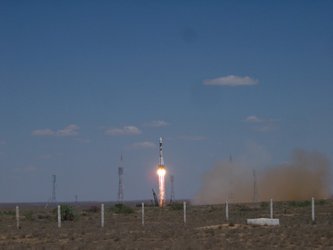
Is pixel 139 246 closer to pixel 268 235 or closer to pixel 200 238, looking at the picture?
pixel 200 238

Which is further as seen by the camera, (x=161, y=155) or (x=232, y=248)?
(x=161, y=155)

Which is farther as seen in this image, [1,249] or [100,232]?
[100,232]

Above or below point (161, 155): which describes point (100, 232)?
below

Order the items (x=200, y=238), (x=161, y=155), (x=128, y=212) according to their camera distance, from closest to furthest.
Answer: (x=200, y=238) < (x=128, y=212) < (x=161, y=155)

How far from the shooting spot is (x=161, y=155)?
77688 mm

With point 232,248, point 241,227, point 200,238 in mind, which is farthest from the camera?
point 241,227

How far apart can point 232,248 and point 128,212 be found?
35.9m

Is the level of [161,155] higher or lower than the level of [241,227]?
higher

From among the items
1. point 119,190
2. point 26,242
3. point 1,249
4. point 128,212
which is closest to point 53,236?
point 26,242

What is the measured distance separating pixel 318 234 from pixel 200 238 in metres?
5.01

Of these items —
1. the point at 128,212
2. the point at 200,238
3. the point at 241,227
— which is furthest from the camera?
the point at 128,212

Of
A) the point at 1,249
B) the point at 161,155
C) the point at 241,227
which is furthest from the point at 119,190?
the point at 1,249

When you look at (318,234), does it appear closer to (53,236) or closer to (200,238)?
(200,238)

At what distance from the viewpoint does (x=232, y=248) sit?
88.7ft
